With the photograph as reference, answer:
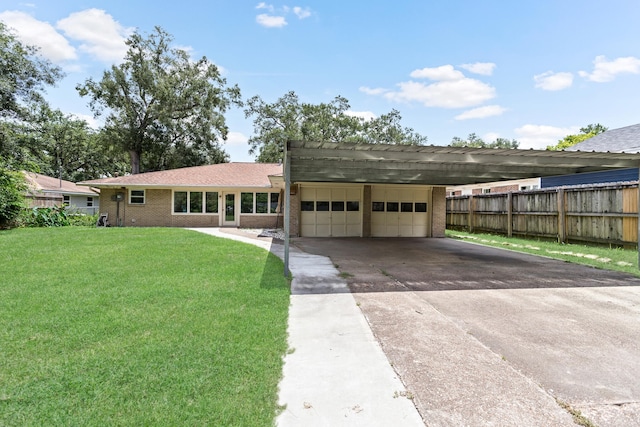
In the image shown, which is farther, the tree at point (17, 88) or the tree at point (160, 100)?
the tree at point (160, 100)

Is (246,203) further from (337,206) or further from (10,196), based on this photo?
(10,196)

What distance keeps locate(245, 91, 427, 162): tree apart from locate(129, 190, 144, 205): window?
15741mm

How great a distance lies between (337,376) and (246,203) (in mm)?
15736

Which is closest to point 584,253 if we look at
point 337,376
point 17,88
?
point 337,376

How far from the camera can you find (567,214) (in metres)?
11.9

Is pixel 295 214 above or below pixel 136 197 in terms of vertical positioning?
below

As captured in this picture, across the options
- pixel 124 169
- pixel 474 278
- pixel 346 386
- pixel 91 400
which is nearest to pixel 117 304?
pixel 91 400

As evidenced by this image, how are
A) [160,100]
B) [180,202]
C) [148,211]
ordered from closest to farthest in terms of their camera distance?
[148,211], [180,202], [160,100]

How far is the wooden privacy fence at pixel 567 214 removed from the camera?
32.8 feet

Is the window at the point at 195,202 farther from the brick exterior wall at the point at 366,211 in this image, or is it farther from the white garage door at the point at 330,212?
the brick exterior wall at the point at 366,211

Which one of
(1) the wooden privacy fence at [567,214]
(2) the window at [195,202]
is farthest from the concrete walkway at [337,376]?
(2) the window at [195,202]

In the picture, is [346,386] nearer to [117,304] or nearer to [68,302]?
[117,304]

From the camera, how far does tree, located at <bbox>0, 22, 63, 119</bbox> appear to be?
730 inches

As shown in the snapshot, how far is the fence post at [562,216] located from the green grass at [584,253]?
0.33 meters
